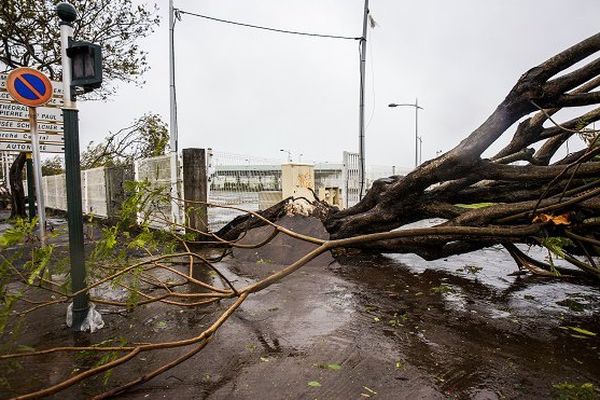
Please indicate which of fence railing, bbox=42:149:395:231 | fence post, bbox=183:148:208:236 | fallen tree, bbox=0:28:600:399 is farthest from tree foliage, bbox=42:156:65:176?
fallen tree, bbox=0:28:600:399

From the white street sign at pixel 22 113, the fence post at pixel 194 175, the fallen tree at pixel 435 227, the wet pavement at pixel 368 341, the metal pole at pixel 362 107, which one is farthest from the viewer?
the metal pole at pixel 362 107

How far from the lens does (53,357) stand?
8.75 feet

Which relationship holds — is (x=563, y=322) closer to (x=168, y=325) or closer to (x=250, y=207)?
(x=168, y=325)

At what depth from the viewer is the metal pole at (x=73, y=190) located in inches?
119

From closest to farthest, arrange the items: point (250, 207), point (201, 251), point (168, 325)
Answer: point (168, 325), point (201, 251), point (250, 207)

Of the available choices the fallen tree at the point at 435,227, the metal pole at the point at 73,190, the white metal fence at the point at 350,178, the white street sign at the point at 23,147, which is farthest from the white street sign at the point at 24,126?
the white metal fence at the point at 350,178

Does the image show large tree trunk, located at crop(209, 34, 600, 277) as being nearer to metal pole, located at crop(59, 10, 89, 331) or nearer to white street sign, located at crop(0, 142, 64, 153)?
metal pole, located at crop(59, 10, 89, 331)

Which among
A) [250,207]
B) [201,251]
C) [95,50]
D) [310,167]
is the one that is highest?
[95,50]

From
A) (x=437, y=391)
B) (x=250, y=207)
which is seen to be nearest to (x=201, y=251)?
(x=250, y=207)

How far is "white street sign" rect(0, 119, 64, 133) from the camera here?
24.1 ft

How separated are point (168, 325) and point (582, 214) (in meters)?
3.91

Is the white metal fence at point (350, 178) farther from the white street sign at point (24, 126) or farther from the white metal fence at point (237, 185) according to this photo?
the white street sign at point (24, 126)

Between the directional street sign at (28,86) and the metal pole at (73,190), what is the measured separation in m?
2.69

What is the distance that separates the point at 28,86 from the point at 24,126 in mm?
3066
